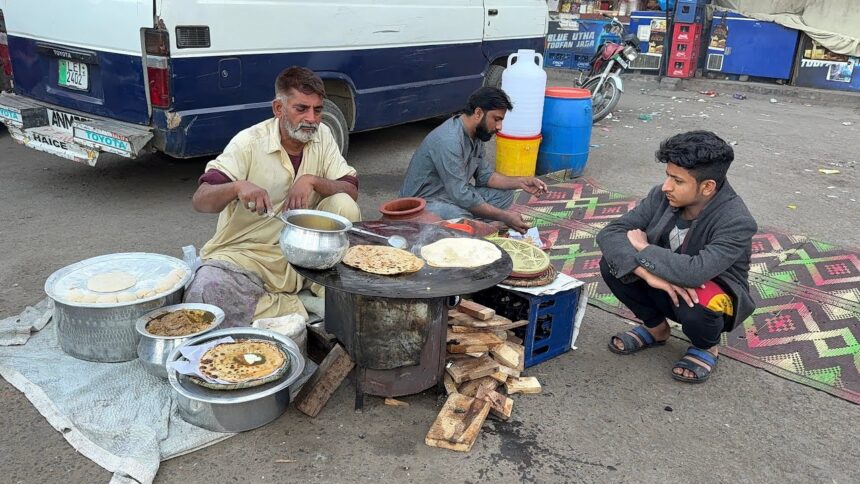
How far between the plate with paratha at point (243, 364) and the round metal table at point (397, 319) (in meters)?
0.31

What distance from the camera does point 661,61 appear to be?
38.8 feet

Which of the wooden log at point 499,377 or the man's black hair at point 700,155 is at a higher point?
the man's black hair at point 700,155

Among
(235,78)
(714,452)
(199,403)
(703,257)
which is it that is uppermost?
(235,78)

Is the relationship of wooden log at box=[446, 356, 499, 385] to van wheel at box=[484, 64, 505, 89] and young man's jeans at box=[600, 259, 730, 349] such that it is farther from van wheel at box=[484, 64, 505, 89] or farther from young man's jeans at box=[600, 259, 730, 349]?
van wheel at box=[484, 64, 505, 89]

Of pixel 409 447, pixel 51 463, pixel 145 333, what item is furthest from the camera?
pixel 145 333

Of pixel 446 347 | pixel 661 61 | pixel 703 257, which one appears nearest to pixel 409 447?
pixel 446 347

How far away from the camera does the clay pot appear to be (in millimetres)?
3459

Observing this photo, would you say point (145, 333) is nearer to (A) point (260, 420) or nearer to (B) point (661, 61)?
(A) point (260, 420)

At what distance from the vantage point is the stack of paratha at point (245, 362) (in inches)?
97.1

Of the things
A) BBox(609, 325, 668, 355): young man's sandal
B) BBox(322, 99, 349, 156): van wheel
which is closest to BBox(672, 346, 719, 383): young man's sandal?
BBox(609, 325, 668, 355): young man's sandal

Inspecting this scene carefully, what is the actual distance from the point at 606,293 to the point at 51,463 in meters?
2.92

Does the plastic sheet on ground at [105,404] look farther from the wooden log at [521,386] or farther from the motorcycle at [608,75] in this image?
the motorcycle at [608,75]

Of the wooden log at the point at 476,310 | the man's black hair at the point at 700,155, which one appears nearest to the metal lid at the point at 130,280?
the wooden log at the point at 476,310

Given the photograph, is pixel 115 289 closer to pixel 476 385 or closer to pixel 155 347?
pixel 155 347
